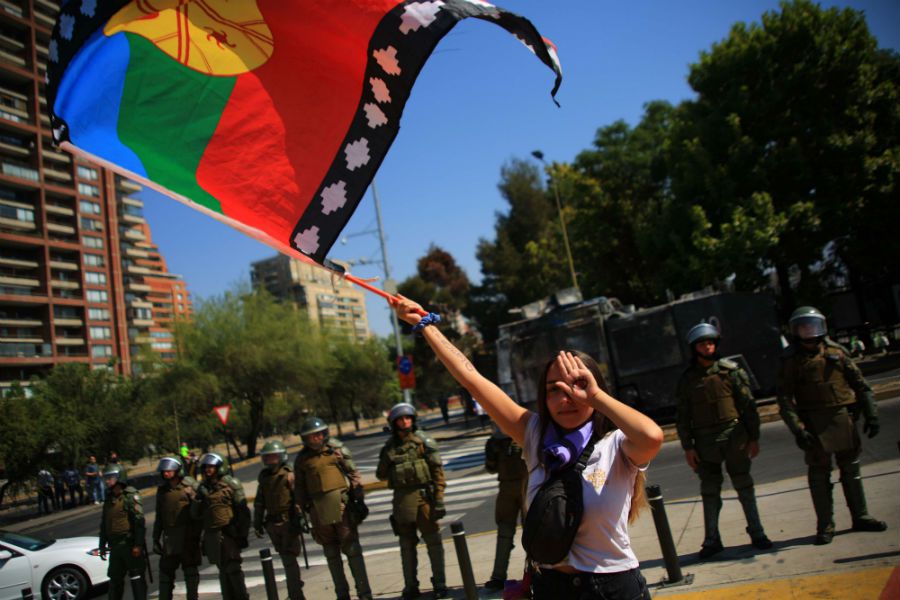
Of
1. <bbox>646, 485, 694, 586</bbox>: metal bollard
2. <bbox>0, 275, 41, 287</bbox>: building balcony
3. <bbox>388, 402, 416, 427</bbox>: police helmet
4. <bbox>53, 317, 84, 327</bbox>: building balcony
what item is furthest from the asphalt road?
<bbox>53, 317, 84, 327</bbox>: building balcony

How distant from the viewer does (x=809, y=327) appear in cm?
592

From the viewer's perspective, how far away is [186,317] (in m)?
41.5

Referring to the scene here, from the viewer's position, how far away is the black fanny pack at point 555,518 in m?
2.34

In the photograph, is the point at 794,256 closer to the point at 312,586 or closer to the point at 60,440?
the point at 312,586

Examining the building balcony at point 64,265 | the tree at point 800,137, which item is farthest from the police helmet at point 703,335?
the building balcony at point 64,265

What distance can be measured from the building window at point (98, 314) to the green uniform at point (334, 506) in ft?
252

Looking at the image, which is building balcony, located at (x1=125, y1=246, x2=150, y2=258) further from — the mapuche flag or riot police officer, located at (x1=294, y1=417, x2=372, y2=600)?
the mapuche flag

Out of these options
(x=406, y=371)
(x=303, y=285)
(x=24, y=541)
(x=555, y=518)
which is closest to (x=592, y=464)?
(x=555, y=518)

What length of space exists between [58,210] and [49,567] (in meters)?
71.8

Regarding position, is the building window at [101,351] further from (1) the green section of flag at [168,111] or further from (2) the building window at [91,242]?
(1) the green section of flag at [168,111]

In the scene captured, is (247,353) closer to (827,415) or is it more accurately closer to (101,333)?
(827,415)

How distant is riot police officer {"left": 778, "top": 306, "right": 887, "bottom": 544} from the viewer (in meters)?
5.64

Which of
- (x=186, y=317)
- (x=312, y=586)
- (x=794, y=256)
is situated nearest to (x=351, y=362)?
(x=186, y=317)

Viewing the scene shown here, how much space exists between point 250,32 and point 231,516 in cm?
597
